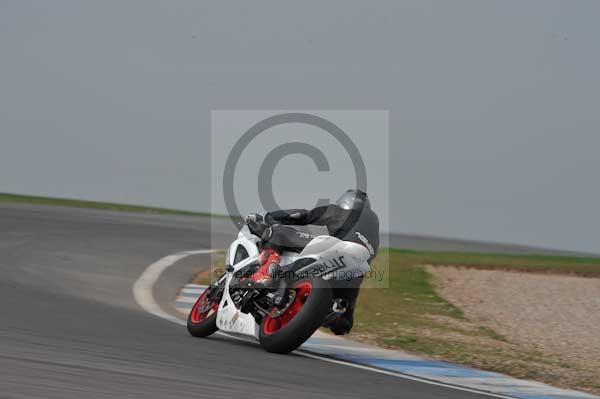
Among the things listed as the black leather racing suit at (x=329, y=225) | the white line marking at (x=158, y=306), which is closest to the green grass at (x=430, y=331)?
the white line marking at (x=158, y=306)

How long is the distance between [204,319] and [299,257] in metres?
1.16

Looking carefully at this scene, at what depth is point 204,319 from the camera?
8914 millimetres

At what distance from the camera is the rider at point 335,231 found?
323 inches

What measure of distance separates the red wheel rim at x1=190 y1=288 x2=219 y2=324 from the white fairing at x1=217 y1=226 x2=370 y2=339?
0.61 ft

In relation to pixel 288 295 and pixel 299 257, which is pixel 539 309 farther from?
pixel 288 295

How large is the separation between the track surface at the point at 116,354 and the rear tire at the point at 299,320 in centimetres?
12

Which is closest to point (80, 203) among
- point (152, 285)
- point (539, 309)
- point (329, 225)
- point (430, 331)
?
point (152, 285)

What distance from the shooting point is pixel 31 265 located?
13797 mm

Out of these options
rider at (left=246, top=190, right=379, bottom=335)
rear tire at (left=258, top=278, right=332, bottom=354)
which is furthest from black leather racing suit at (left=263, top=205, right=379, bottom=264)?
rear tire at (left=258, top=278, right=332, bottom=354)

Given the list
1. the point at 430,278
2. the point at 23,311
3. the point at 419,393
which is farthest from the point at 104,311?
the point at 430,278

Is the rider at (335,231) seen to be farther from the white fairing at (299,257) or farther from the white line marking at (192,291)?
the white line marking at (192,291)

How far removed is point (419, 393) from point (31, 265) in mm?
8112

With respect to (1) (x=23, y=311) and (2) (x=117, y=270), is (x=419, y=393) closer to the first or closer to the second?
(1) (x=23, y=311)

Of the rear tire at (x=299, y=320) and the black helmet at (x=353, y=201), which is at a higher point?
the black helmet at (x=353, y=201)
